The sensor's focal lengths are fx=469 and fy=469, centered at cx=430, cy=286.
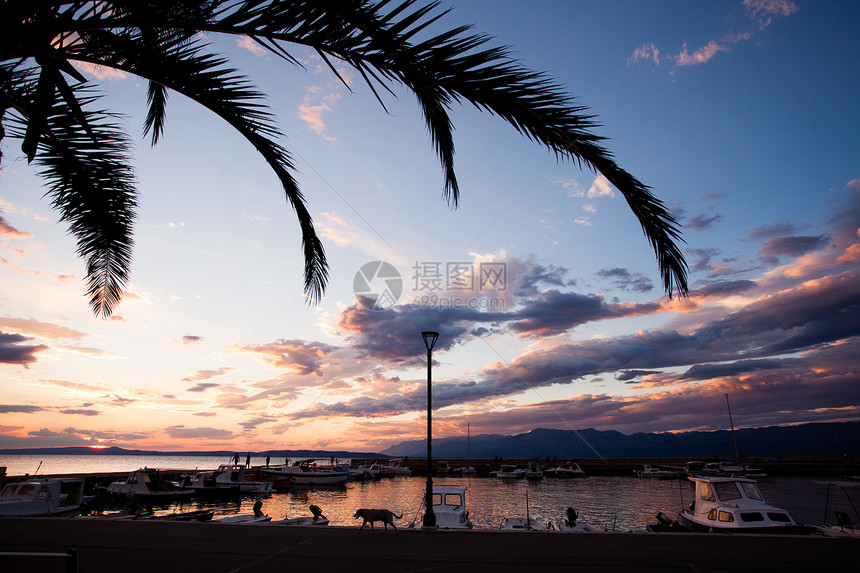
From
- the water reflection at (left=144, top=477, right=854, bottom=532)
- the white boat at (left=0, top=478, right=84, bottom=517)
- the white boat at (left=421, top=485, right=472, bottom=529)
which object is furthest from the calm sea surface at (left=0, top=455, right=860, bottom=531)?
the white boat at (left=0, top=478, right=84, bottom=517)

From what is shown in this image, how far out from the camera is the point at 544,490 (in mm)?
59406

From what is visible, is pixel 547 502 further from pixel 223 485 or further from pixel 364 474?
pixel 364 474

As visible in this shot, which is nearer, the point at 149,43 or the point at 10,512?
the point at 149,43

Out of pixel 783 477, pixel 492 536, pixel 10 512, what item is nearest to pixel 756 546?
pixel 492 536

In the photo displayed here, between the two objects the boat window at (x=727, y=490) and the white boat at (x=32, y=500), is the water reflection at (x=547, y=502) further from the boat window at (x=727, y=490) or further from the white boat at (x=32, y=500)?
the white boat at (x=32, y=500)

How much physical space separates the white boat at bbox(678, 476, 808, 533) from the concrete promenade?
21.7 ft

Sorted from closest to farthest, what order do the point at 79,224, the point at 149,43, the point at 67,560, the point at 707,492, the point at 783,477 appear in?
the point at 67,560, the point at 149,43, the point at 79,224, the point at 707,492, the point at 783,477

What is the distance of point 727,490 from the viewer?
17688 mm

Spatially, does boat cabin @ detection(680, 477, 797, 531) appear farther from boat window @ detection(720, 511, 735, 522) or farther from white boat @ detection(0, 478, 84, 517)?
white boat @ detection(0, 478, 84, 517)

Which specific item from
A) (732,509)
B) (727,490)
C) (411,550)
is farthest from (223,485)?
(411,550)

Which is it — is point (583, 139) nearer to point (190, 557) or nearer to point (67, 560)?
point (67, 560)

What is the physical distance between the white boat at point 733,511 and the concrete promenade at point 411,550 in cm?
660

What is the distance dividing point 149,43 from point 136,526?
1217 centimetres

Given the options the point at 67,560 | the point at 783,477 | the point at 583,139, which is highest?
the point at 583,139
